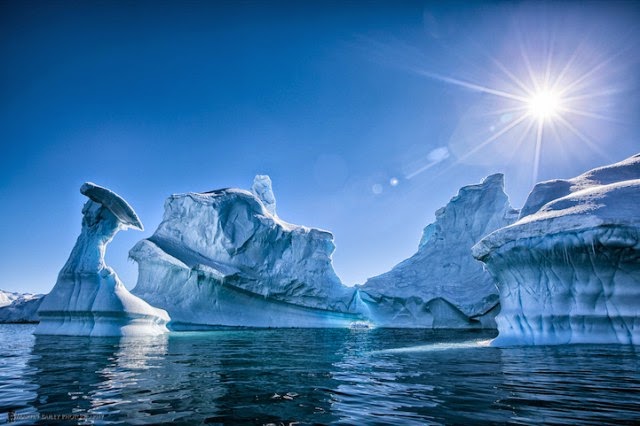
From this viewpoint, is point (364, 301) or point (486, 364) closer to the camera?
point (486, 364)

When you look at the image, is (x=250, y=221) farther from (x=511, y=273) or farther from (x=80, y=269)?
(x=511, y=273)

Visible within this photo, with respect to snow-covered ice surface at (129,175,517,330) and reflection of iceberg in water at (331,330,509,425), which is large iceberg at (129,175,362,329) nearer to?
snow-covered ice surface at (129,175,517,330)

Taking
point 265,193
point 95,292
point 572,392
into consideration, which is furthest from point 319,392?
point 265,193

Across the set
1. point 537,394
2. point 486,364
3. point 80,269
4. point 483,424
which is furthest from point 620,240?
point 80,269

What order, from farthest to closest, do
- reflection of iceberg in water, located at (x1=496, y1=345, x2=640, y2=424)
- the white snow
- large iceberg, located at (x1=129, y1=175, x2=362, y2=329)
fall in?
the white snow, large iceberg, located at (x1=129, y1=175, x2=362, y2=329), reflection of iceberg in water, located at (x1=496, y1=345, x2=640, y2=424)

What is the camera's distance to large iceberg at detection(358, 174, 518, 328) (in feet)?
130

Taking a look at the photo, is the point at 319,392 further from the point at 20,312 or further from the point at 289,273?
the point at 20,312

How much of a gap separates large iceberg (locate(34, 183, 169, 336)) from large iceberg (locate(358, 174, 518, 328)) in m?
30.2

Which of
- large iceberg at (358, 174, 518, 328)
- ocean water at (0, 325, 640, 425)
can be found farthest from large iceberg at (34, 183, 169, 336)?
large iceberg at (358, 174, 518, 328)

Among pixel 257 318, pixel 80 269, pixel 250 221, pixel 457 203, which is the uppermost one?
pixel 457 203

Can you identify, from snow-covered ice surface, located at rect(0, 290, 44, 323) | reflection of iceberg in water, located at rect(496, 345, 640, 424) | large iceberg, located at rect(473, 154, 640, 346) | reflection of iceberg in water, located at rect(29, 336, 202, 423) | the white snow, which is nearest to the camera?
reflection of iceberg in water, located at rect(496, 345, 640, 424)

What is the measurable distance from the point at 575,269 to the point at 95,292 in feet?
75.0

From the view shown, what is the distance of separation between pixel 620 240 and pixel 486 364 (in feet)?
26.8

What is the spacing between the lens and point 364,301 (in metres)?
48.1
